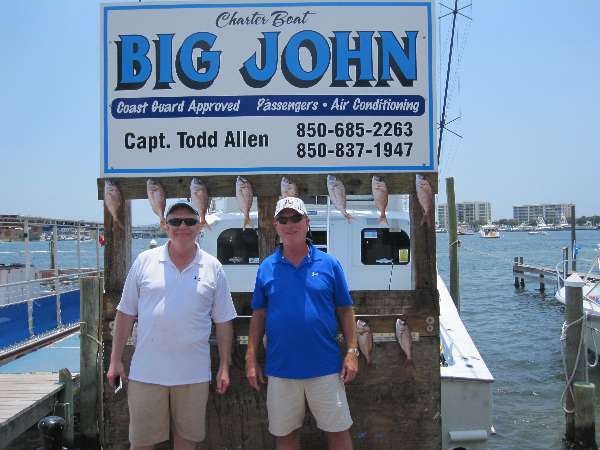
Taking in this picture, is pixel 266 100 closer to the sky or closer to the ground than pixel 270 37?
closer to the ground

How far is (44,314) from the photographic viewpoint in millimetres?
9797

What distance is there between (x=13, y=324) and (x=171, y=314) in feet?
22.6

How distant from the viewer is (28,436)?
680cm

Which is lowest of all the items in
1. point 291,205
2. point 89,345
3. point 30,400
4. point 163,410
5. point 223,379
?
point 30,400

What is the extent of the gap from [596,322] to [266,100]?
10.1m

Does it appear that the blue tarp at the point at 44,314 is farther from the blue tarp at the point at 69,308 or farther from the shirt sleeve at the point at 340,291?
the shirt sleeve at the point at 340,291

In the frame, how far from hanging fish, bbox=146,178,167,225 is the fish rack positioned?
0.03 meters

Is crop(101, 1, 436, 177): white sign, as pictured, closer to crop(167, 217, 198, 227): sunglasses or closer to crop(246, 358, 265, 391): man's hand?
crop(167, 217, 198, 227): sunglasses

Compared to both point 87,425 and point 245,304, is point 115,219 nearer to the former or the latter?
point 245,304

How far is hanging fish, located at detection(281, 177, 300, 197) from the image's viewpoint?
3.34m

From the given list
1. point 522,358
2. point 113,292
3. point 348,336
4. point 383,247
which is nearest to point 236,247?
point 383,247

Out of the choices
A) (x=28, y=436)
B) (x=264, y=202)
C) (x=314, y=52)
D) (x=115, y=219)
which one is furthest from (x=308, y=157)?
(x=28, y=436)

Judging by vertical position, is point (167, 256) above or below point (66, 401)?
above

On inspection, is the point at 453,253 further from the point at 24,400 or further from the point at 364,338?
the point at 364,338
